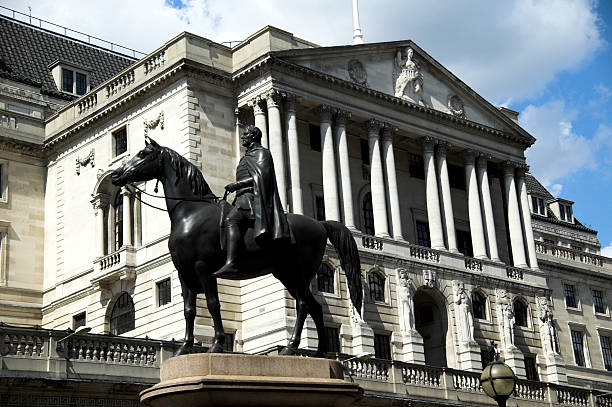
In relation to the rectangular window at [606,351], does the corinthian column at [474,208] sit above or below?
above

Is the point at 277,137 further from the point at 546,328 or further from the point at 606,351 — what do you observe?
the point at 606,351

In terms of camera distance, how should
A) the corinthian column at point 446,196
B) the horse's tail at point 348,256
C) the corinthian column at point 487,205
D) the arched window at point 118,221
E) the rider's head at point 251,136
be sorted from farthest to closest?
the corinthian column at point 487,205 → the corinthian column at point 446,196 → the arched window at point 118,221 → the rider's head at point 251,136 → the horse's tail at point 348,256

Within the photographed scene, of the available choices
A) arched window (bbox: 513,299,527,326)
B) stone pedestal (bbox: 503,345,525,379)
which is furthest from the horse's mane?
arched window (bbox: 513,299,527,326)

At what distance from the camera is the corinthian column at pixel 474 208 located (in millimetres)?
58456

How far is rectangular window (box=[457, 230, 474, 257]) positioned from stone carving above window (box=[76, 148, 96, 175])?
21.3 meters

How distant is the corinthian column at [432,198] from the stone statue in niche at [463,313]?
2.64 metres

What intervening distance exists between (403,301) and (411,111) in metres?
11.4

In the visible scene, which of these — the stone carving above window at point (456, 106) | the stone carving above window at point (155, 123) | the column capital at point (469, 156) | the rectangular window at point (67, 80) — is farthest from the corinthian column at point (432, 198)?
the rectangular window at point (67, 80)

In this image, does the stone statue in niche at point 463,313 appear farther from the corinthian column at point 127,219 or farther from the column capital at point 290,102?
the corinthian column at point 127,219

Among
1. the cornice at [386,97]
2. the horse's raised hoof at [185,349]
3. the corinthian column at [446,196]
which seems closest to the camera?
the horse's raised hoof at [185,349]

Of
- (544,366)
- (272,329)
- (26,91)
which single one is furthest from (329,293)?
(26,91)

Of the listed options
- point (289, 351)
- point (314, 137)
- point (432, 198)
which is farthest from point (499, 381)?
point (432, 198)

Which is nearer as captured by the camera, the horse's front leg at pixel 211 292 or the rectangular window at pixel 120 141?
the horse's front leg at pixel 211 292

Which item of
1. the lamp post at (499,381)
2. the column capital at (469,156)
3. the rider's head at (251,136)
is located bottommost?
the lamp post at (499,381)
